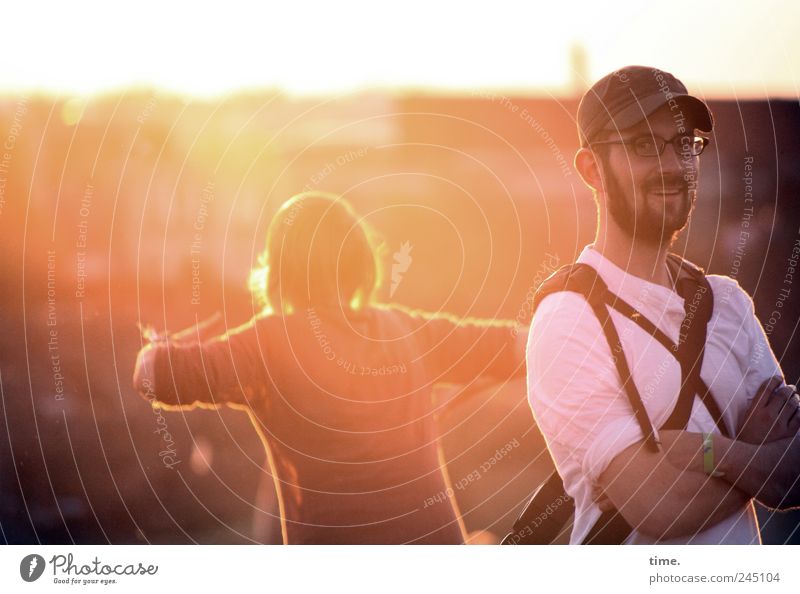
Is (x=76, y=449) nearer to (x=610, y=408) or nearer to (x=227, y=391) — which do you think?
(x=227, y=391)

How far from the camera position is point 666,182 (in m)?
1.50

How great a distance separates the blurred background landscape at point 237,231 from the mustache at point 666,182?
106 millimetres

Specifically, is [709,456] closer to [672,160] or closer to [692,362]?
[692,362]

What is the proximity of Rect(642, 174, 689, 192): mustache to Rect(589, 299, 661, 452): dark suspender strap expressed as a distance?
0.75 feet

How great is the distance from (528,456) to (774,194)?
678 mm

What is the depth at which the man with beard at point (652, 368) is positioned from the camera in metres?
1.41

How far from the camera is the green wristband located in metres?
1.41

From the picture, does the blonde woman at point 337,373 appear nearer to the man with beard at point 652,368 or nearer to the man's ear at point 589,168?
the man with beard at point 652,368

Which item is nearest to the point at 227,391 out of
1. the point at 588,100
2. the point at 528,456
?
the point at 528,456

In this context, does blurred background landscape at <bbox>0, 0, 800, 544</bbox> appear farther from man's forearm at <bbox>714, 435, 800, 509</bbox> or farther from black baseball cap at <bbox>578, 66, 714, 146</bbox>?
man's forearm at <bbox>714, 435, 800, 509</bbox>

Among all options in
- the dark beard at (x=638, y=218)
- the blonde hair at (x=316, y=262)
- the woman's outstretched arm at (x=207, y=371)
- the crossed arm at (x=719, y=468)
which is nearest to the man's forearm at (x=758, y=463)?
the crossed arm at (x=719, y=468)

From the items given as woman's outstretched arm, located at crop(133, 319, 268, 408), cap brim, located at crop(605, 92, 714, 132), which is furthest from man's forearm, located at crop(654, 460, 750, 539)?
woman's outstretched arm, located at crop(133, 319, 268, 408)

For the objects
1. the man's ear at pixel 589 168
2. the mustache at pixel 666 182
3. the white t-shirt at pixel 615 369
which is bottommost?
the white t-shirt at pixel 615 369

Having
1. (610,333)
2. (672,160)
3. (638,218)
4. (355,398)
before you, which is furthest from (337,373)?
(672,160)
